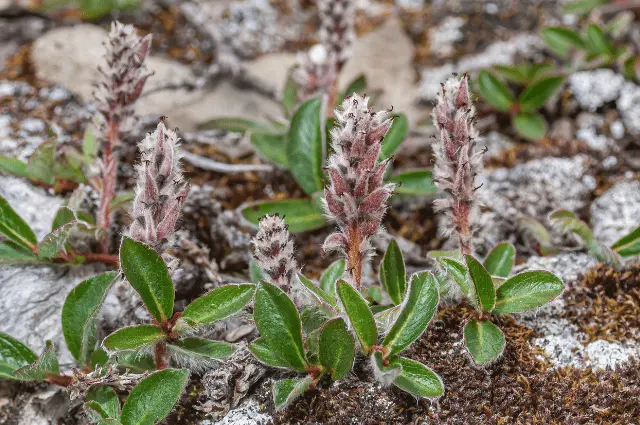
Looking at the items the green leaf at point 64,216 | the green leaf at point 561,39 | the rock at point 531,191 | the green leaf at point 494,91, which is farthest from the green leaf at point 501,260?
the green leaf at point 561,39

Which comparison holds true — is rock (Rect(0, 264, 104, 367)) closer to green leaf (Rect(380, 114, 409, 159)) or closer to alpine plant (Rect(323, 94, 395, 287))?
alpine plant (Rect(323, 94, 395, 287))

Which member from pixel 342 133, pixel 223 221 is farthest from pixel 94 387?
pixel 342 133

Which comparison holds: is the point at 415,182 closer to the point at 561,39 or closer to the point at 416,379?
the point at 416,379

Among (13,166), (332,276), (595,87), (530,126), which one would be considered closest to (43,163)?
(13,166)

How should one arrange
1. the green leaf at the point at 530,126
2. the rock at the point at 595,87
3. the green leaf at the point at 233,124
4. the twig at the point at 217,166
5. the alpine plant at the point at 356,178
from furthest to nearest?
1. the rock at the point at 595,87
2. the green leaf at the point at 530,126
3. the green leaf at the point at 233,124
4. the twig at the point at 217,166
5. the alpine plant at the point at 356,178

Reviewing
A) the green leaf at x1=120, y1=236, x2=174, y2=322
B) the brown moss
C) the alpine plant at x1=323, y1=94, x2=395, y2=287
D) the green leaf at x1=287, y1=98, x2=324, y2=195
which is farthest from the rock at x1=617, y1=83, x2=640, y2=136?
the green leaf at x1=120, y1=236, x2=174, y2=322

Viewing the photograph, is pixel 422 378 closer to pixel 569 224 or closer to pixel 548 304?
pixel 548 304

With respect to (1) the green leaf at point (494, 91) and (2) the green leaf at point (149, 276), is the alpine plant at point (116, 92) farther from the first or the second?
(1) the green leaf at point (494, 91)
